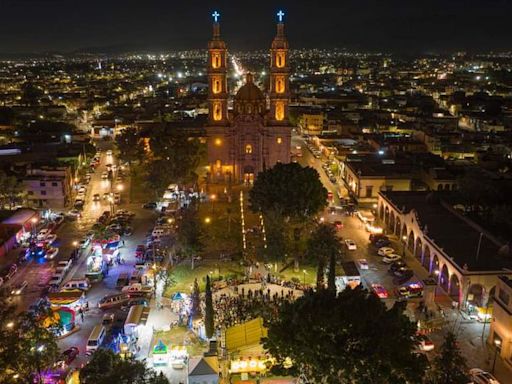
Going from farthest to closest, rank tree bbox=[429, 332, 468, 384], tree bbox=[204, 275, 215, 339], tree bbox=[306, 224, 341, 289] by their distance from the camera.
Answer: tree bbox=[306, 224, 341, 289] → tree bbox=[204, 275, 215, 339] → tree bbox=[429, 332, 468, 384]

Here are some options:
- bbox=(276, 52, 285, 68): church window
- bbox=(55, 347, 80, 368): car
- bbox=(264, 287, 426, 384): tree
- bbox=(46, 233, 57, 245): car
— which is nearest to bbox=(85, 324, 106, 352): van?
bbox=(55, 347, 80, 368): car

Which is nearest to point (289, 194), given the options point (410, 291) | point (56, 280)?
point (410, 291)

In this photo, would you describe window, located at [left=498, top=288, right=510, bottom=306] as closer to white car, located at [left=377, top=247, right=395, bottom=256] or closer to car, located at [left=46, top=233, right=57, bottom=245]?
white car, located at [left=377, top=247, right=395, bottom=256]

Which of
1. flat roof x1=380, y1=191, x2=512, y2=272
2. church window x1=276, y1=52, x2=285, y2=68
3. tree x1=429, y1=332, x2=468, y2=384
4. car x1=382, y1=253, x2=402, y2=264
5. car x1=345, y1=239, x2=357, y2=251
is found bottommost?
car x1=382, y1=253, x2=402, y2=264

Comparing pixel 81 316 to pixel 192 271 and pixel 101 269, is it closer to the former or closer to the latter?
pixel 101 269

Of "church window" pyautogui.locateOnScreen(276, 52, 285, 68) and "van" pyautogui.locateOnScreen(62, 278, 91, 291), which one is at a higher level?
"church window" pyautogui.locateOnScreen(276, 52, 285, 68)

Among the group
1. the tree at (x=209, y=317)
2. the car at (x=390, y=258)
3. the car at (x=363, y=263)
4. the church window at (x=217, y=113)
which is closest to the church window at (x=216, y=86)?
the church window at (x=217, y=113)
